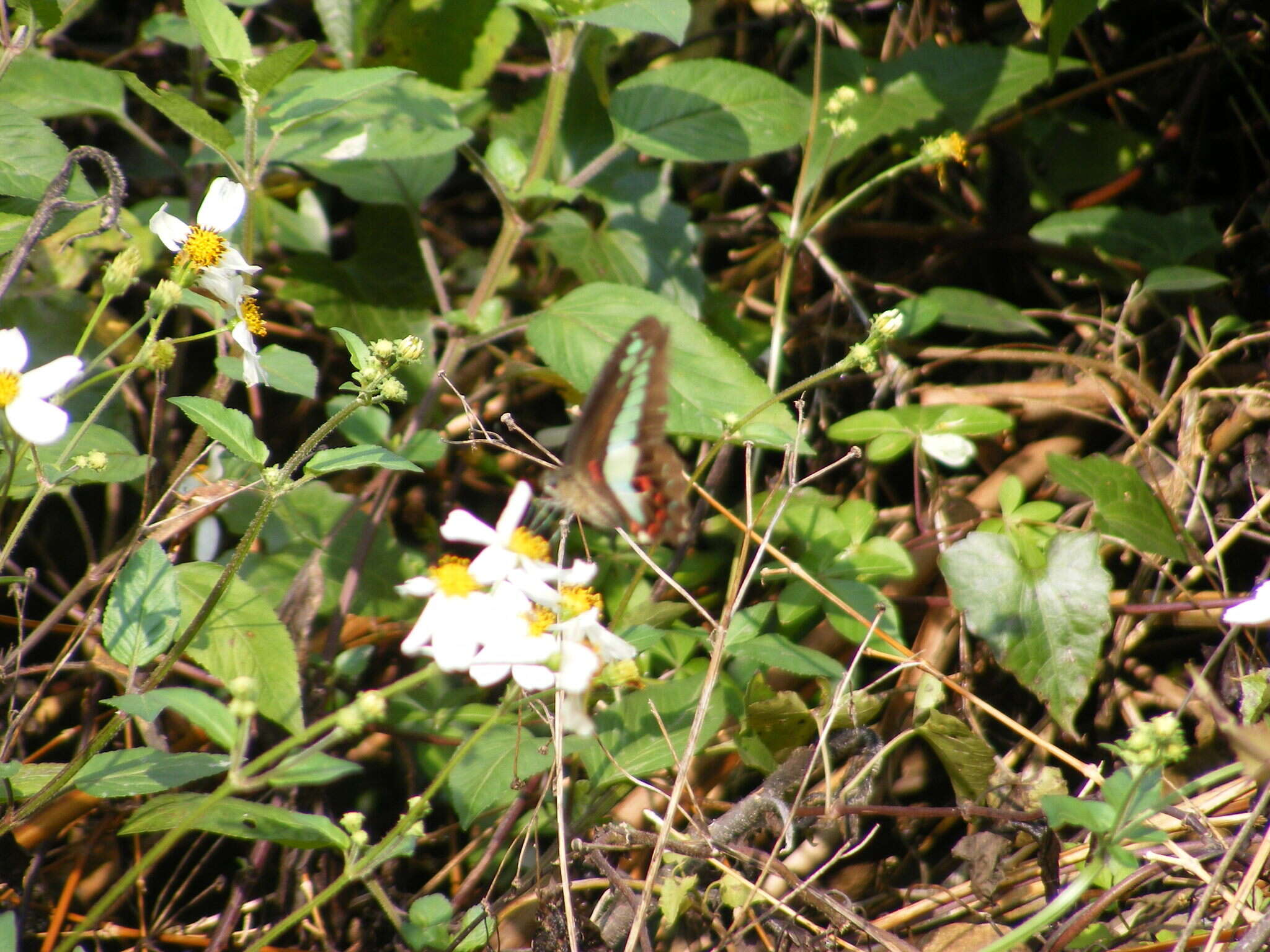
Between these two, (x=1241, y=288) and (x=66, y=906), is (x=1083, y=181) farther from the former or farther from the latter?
(x=66, y=906)

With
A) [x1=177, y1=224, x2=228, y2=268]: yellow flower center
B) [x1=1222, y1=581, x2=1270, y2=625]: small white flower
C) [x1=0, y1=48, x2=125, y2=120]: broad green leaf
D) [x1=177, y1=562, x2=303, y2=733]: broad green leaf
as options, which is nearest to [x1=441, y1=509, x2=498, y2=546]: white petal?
[x1=177, y1=562, x2=303, y2=733]: broad green leaf

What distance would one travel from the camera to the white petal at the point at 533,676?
3.01 feet

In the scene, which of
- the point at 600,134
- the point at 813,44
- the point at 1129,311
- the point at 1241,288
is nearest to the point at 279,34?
the point at 600,134

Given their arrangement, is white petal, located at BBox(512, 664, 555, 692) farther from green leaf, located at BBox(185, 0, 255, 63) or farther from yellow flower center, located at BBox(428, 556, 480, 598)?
green leaf, located at BBox(185, 0, 255, 63)

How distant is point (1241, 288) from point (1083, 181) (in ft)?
1.24

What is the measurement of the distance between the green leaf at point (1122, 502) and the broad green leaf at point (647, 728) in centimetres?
61

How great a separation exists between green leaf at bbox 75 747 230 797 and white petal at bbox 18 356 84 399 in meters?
0.37

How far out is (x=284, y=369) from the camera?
3.92ft

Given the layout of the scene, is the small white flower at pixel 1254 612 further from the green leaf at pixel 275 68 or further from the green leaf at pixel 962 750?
the green leaf at pixel 275 68

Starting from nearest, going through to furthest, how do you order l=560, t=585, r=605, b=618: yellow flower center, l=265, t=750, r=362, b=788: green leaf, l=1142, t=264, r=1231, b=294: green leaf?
l=265, t=750, r=362, b=788: green leaf < l=560, t=585, r=605, b=618: yellow flower center < l=1142, t=264, r=1231, b=294: green leaf

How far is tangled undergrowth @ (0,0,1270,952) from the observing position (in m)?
1.09

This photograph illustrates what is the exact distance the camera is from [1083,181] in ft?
6.83

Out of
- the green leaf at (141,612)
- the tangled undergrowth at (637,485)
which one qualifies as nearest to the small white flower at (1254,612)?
the tangled undergrowth at (637,485)

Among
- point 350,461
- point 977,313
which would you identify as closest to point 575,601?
point 350,461
